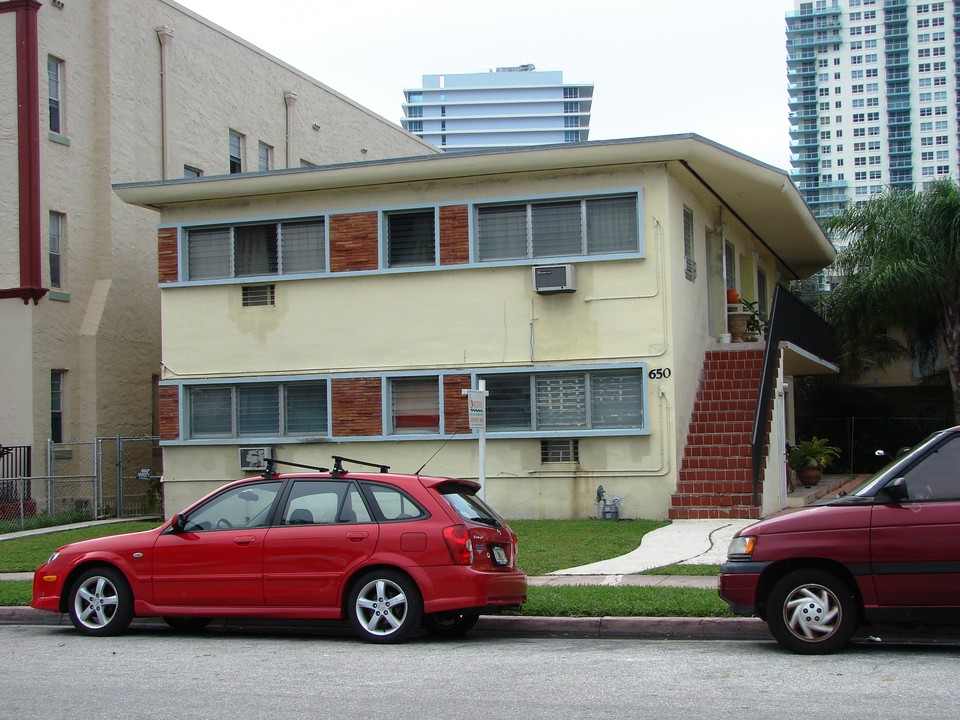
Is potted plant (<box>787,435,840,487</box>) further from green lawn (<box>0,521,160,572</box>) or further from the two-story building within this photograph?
green lawn (<box>0,521,160,572</box>)

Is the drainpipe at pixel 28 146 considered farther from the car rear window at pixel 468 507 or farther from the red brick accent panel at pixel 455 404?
the car rear window at pixel 468 507

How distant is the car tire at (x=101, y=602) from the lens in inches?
411

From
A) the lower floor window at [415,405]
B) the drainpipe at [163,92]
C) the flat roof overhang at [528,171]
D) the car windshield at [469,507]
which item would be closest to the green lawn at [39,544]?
the lower floor window at [415,405]

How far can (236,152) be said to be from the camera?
2989cm

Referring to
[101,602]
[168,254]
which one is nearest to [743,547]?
[101,602]

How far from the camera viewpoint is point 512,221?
20.2 metres

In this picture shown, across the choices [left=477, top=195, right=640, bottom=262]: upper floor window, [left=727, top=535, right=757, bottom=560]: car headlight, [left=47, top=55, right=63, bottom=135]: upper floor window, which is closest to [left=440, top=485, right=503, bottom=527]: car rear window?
[left=727, top=535, right=757, bottom=560]: car headlight

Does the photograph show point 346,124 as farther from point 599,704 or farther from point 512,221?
point 599,704

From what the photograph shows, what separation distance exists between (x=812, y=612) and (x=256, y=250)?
14825 mm

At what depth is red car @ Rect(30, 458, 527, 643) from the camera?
9617mm

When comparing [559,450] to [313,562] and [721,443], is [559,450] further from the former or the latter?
[313,562]

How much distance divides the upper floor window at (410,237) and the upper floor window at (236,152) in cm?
1027

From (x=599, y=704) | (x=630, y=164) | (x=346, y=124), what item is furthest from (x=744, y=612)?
(x=346, y=124)

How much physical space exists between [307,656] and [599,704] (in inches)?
114
